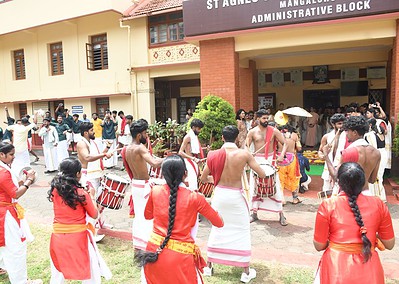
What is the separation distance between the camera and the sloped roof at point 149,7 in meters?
13.4

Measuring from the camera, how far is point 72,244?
330 cm

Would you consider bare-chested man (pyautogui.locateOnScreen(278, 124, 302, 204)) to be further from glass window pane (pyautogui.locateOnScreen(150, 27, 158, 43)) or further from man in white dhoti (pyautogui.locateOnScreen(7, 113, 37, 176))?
glass window pane (pyautogui.locateOnScreen(150, 27, 158, 43))

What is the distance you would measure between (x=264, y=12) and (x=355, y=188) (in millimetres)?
7321

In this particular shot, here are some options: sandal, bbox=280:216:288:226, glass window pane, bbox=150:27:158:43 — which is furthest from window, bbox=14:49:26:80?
sandal, bbox=280:216:288:226

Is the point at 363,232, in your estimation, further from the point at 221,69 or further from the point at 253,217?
the point at 221,69

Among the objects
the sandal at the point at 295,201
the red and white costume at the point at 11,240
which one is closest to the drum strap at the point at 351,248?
the red and white costume at the point at 11,240

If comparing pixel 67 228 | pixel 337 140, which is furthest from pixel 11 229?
pixel 337 140

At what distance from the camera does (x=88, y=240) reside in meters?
3.42

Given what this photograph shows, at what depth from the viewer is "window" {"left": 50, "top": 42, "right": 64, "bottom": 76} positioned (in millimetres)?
16828

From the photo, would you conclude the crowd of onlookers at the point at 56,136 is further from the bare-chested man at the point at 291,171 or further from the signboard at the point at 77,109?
the bare-chested man at the point at 291,171

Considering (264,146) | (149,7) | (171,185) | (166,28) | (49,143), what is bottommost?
(49,143)

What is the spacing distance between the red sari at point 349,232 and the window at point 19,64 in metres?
18.7

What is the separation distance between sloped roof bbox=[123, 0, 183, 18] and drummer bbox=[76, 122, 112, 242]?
870 centimetres

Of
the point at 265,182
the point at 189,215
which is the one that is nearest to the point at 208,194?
the point at 265,182
